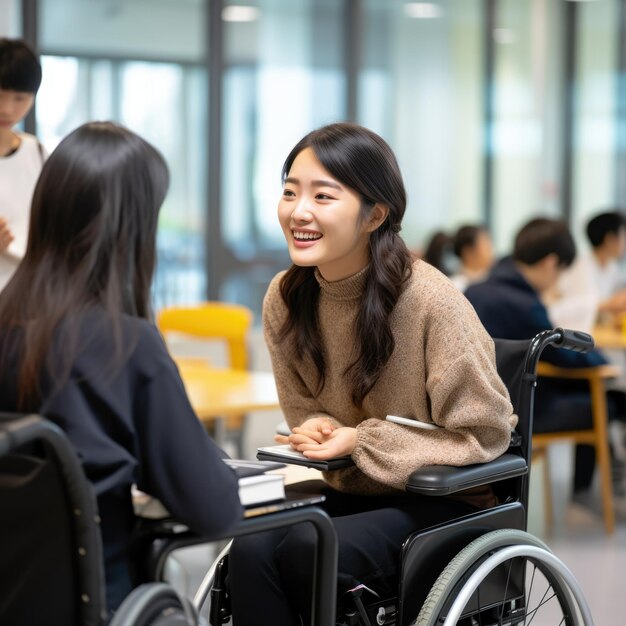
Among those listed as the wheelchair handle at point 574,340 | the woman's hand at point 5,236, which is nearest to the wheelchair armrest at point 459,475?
the wheelchair handle at point 574,340

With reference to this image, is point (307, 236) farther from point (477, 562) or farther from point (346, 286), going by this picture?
point (477, 562)

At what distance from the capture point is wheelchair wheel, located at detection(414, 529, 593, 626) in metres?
1.69

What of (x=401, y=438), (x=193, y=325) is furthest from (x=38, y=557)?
(x=193, y=325)

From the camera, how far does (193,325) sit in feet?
13.9

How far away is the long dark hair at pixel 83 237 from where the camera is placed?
136 cm

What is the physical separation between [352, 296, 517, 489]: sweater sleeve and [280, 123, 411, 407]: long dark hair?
0.29ft

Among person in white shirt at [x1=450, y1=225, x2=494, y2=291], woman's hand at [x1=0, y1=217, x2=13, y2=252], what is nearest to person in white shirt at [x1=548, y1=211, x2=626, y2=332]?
person in white shirt at [x1=450, y1=225, x2=494, y2=291]

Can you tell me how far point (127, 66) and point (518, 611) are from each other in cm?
492

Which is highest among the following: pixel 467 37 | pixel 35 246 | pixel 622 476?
pixel 467 37

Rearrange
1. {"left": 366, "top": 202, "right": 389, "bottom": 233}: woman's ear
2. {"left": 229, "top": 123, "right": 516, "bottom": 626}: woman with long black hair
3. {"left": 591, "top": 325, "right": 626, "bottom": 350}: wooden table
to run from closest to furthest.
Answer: {"left": 229, "top": 123, "right": 516, "bottom": 626}: woman with long black hair, {"left": 366, "top": 202, "right": 389, "bottom": 233}: woman's ear, {"left": 591, "top": 325, "right": 626, "bottom": 350}: wooden table

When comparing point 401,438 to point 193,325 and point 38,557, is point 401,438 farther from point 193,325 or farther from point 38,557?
point 193,325

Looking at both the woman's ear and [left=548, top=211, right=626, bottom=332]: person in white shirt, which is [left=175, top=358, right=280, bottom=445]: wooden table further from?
[left=548, top=211, right=626, bottom=332]: person in white shirt

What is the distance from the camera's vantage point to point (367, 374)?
1.92 m

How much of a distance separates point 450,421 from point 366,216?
15.4 inches
